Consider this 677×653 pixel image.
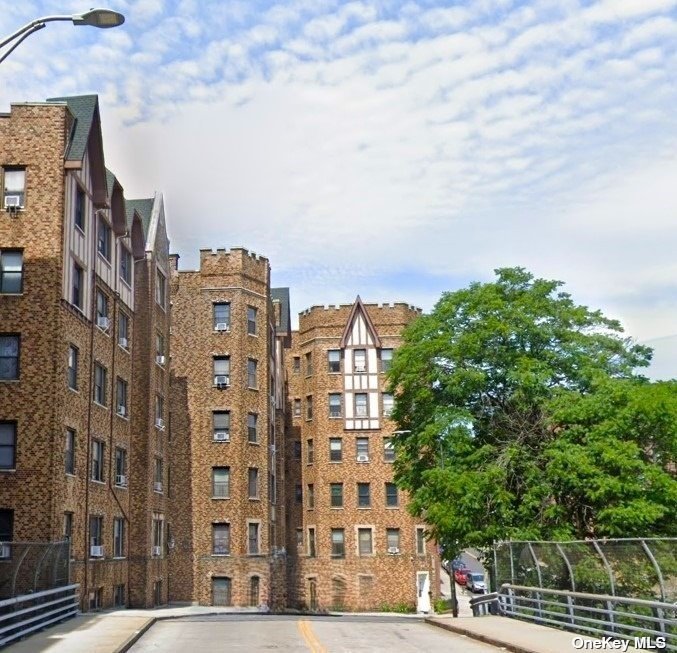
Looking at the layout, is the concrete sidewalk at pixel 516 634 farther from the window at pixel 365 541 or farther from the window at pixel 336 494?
the window at pixel 336 494

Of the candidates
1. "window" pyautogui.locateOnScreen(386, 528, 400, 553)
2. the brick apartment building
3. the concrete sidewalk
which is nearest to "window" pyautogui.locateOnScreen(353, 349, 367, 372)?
"window" pyautogui.locateOnScreen(386, 528, 400, 553)

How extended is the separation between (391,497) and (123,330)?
27449 mm

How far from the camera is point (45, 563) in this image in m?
26.3

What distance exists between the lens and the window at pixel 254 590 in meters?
52.5

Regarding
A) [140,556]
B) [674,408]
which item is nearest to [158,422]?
[140,556]

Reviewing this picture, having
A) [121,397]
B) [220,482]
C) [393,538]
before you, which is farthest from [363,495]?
[121,397]

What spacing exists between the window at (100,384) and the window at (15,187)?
7.47 metres

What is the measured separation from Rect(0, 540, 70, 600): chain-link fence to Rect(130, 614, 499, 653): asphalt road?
10.9ft

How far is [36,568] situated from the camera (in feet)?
80.7

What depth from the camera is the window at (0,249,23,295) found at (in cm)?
3171

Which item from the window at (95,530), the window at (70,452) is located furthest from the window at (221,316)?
the window at (70,452)

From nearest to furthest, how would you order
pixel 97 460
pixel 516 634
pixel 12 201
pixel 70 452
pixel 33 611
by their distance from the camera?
1. pixel 516 634
2. pixel 33 611
3. pixel 12 201
4. pixel 70 452
5. pixel 97 460

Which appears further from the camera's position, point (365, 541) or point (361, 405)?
point (361, 405)

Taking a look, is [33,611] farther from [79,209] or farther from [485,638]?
[79,209]
